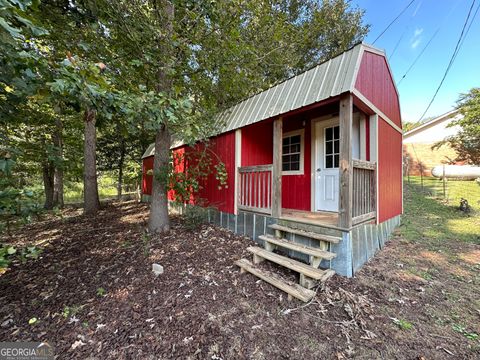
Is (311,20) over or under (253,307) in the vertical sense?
over

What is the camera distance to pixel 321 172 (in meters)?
4.92

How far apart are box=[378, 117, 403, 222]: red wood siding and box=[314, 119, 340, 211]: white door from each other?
0.77 m

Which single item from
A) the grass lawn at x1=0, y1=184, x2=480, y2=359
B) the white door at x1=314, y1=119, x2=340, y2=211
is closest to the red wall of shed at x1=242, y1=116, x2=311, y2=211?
the white door at x1=314, y1=119, x2=340, y2=211

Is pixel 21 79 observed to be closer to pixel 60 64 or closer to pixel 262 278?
pixel 60 64

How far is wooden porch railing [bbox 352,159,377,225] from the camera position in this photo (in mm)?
3316

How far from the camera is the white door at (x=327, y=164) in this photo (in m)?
4.64

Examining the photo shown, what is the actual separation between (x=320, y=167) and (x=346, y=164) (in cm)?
193

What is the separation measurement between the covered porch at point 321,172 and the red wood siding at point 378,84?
353mm

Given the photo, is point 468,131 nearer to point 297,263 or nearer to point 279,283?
point 297,263

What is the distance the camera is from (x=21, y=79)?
1.85 m

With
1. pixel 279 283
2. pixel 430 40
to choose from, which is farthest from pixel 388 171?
pixel 430 40

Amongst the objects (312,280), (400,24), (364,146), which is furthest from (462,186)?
(312,280)

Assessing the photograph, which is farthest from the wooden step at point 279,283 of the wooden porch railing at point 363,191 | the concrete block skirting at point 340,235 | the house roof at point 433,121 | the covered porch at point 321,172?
the house roof at point 433,121

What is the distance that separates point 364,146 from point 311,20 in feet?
24.7
